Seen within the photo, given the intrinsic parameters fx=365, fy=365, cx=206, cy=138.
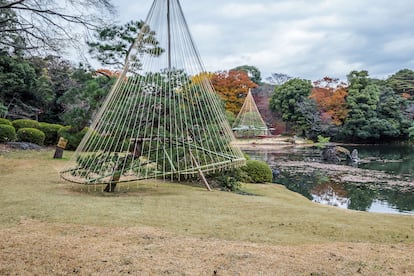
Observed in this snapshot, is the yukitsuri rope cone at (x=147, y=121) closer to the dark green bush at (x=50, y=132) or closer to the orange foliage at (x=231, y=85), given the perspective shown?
the dark green bush at (x=50, y=132)

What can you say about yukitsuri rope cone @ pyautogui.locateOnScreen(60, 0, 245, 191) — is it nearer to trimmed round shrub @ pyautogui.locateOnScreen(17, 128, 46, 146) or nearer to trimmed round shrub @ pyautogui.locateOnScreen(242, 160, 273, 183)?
trimmed round shrub @ pyautogui.locateOnScreen(242, 160, 273, 183)

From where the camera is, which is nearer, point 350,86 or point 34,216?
point 34,216

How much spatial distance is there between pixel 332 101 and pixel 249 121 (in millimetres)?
6412

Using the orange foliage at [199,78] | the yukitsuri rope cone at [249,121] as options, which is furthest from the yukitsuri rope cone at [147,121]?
the yukitsuri rope cone at [249,121]

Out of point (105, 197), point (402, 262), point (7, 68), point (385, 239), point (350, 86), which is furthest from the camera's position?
point (350, 86)

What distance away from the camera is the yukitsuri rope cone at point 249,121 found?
28.7 metres

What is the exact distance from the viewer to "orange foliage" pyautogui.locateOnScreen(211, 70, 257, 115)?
2988cm

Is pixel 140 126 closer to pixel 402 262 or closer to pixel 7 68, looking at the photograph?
pixel 402 262

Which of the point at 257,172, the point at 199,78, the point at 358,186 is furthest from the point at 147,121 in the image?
the point at 358,186

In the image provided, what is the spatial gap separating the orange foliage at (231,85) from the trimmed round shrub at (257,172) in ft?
66.7

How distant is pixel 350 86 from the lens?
92.9 feet

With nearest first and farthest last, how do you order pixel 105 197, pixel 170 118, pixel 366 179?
pixel 105 197, pixel 170 118, pixel 366 179

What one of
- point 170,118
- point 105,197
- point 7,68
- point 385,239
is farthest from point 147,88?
point 7,68

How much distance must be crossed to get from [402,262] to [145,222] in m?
2.63
